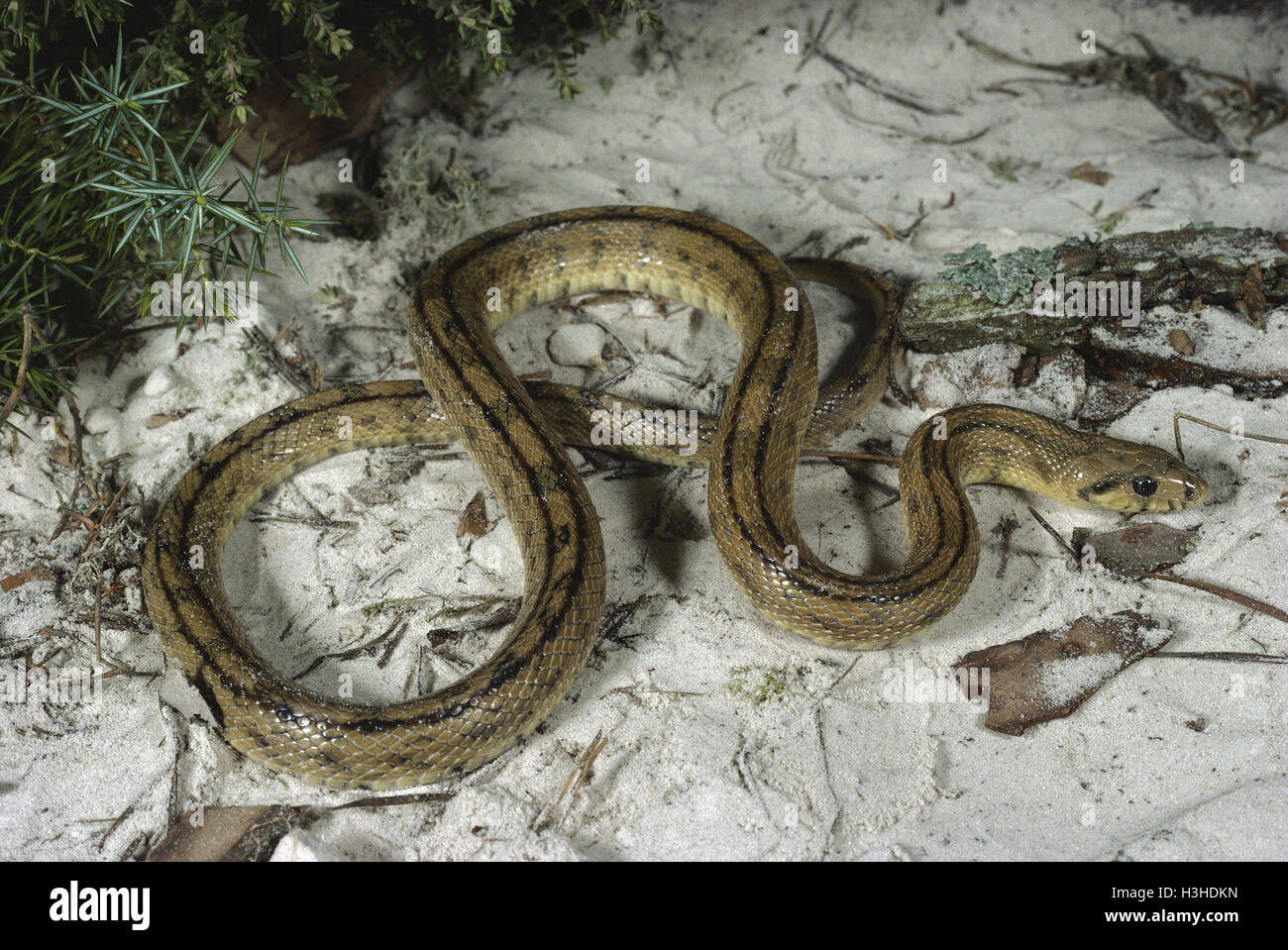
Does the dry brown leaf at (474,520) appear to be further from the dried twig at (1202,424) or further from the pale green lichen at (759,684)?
the dried twig at (1202,424)

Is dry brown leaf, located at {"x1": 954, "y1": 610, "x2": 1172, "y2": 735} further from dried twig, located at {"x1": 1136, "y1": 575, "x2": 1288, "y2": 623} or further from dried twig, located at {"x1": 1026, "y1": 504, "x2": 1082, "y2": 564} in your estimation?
dried twig, located at {"x1": 1026, "y1": 504, "x2": 1082, "y2": 564}

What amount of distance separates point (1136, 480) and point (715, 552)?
236 cm

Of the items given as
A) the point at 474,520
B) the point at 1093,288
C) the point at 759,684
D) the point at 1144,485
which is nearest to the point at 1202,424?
the point at 1144,485

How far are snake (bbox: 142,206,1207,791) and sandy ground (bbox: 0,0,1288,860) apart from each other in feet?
0.68

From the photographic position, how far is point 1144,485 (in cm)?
510

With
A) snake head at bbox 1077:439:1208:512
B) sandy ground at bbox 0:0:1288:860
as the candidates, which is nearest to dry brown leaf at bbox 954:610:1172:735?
sandy ground at bbox 0:0:1288:860

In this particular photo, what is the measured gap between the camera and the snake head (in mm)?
5086

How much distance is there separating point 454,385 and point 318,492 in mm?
1125

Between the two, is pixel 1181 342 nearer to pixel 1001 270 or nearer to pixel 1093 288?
pixel 1093 288

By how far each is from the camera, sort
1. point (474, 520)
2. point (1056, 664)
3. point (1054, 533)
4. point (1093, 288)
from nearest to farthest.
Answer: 1. point (1056, 664)
2. point (1054, 533)
3. point (474, 520)
4. point (1093, 288)

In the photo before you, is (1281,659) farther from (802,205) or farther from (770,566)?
(802,205)

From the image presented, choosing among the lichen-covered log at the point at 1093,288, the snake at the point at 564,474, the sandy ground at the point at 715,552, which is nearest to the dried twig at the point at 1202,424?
the sandy ground at the point at 715,552

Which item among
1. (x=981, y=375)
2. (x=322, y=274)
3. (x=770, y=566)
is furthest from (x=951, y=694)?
(x=322, y=274)

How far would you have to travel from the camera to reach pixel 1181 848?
3.86m
